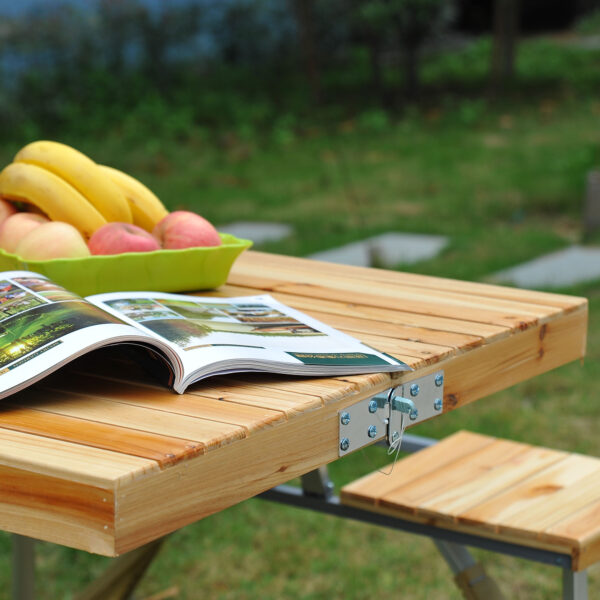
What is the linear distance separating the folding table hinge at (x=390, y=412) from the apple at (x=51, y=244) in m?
0.51

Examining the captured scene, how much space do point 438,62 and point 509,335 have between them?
1109cm

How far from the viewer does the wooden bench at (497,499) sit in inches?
59.6

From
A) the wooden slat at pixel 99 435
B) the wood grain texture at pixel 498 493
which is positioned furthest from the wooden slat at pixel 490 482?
the wooden slat at pixel 99 435

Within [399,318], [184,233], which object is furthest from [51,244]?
[399,318]

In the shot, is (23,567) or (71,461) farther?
(23,567)

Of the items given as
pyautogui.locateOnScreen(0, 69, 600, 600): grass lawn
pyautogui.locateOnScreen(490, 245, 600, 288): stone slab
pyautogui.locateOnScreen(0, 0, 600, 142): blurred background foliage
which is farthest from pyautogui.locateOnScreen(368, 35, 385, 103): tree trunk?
pyautogui.locateOnScreen(490, 245, 600, 288): stone slab

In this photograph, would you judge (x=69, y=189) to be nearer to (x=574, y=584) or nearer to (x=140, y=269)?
(x=140, y=269)

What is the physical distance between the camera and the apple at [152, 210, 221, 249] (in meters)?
1.51

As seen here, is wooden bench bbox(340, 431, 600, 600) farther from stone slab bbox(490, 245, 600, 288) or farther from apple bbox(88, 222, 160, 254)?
stone slab bbox(490, 245, 600, 288)

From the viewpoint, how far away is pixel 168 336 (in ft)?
3.61

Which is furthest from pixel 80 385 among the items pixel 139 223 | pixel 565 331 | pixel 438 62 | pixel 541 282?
pixel 438 62

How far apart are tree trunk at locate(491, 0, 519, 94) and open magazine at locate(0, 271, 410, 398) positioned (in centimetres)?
828

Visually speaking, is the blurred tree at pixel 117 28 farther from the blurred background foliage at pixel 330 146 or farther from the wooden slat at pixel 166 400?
the wooden slat at pixel 166 400

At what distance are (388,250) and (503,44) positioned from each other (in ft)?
18.5
